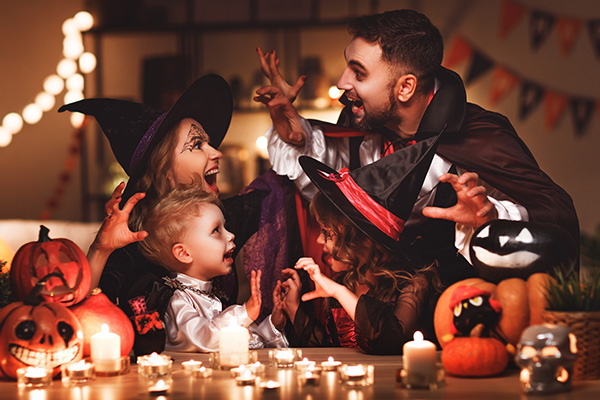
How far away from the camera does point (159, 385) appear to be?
1390 millimetres

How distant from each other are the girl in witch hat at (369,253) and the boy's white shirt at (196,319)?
0.58 ft

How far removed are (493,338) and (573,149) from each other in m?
1.92

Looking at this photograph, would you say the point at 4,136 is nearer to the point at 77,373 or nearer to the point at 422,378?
the point at 77,373

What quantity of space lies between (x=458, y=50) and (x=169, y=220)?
2.23 m

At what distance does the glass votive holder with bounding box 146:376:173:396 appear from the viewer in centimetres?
138

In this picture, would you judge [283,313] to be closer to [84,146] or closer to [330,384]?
[330,384]

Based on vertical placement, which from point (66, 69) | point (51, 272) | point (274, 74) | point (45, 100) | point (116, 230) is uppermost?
point (66, 69)

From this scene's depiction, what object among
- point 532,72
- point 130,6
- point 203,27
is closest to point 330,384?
point 532,72

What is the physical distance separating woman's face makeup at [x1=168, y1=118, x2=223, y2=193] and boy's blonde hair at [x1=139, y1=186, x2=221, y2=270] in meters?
0.05

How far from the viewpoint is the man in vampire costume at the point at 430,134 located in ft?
5.82

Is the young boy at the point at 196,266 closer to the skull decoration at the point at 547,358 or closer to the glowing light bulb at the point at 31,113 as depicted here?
the skull decoration at the point at 547,358

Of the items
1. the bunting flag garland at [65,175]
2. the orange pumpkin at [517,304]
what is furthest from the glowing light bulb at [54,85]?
the orange pumpkin at [517,304]

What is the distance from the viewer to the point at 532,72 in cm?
338

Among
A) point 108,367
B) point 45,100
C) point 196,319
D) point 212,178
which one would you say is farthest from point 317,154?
point 45,100
